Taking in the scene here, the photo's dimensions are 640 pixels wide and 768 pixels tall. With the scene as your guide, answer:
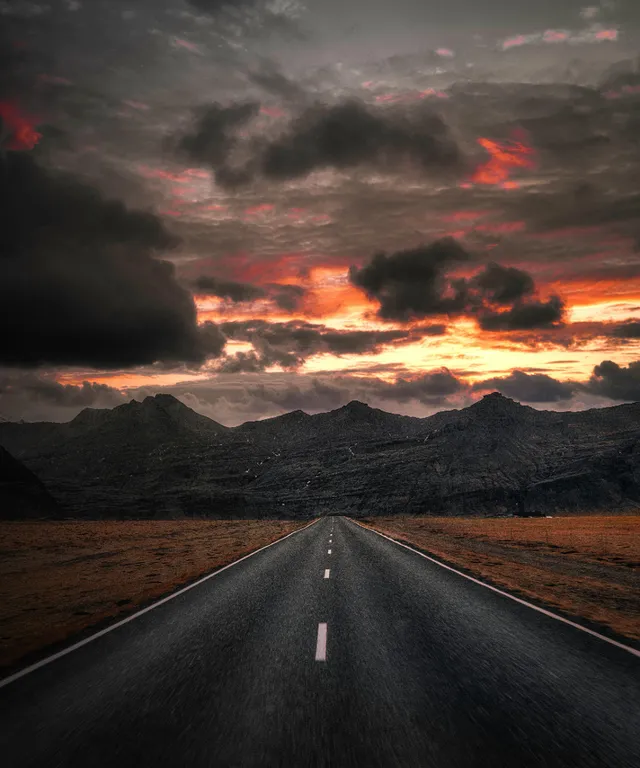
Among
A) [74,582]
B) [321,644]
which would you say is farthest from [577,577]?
[74,582]

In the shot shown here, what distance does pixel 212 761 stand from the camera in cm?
454

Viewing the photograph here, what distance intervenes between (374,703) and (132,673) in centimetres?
367

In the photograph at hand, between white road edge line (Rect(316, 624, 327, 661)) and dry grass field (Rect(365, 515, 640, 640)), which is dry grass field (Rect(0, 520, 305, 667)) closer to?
white road edge line (Rect(316, 624, 327, 661))

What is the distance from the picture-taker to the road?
4695 millimetres

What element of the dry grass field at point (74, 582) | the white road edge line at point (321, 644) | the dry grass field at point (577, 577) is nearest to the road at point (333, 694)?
the white road edge line at point (321, 644)

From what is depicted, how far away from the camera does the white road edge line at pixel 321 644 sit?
771cm

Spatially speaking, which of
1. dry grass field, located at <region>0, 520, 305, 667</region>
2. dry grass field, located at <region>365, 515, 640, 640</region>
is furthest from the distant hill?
dry grass field, located at <region>365, 515, 640, 640</region>

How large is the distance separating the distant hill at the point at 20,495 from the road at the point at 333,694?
131 metres

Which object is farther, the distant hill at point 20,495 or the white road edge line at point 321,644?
the distant hill at point 20,495

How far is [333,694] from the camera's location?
610cm

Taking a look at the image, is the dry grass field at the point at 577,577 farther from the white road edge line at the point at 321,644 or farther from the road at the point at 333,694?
the white road edge line at the point at 321,644

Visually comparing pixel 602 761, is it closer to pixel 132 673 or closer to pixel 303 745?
pixel 303 745

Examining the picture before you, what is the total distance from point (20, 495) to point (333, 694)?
511ft

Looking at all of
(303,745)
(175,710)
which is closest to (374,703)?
(303,745)
